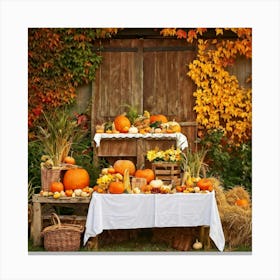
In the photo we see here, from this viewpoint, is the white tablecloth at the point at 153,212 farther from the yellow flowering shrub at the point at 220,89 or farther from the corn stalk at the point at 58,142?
the yellow flowering shrub at the point at 220,89

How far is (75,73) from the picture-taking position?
9461 mm

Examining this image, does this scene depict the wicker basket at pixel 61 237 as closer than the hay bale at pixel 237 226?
Yes

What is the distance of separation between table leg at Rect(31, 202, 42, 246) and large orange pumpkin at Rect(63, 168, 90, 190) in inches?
17.0

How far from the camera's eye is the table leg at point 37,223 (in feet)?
24.5

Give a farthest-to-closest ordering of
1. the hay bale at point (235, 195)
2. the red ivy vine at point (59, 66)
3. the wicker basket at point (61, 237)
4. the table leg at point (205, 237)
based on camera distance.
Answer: the red ivy vine at point (59, 66), the hay bale at point (235, 195), the table leg at point (205, 237), the wicker basket at point (61, 237)

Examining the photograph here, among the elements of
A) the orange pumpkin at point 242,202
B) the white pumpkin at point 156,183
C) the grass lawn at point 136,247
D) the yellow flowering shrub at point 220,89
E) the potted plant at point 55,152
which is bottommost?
the grass lawn at point 136,247

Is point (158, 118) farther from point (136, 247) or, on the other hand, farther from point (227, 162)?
point (136, 247)

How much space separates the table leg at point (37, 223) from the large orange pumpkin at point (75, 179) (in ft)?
1.42

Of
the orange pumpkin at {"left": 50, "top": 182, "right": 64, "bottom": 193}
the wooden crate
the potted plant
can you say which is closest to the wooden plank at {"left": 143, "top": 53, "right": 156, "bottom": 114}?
the potted plant

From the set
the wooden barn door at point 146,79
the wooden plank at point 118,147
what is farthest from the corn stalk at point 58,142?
the wooden barn door at point 146,79

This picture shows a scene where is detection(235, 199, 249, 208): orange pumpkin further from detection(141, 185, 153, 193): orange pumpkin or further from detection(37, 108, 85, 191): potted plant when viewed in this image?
detection(37, 108, 85, 191): potted plant

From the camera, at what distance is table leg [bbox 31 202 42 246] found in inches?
294
